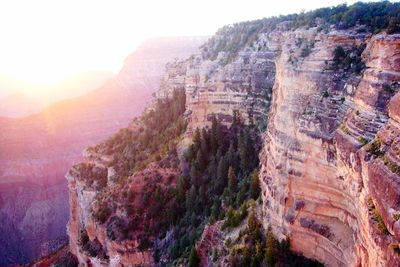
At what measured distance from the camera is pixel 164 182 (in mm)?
56000

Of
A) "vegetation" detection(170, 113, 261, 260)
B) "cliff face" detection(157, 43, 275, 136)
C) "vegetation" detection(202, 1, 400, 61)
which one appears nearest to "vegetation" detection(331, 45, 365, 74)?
"vegetation" detection(202, 1, 400, 61)

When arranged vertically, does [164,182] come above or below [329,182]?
below

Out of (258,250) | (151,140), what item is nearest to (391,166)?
(258,250)

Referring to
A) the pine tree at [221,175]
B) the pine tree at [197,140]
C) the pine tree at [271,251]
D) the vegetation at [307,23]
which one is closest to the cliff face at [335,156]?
the pine tree at [271,251]

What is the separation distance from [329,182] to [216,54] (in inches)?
1907

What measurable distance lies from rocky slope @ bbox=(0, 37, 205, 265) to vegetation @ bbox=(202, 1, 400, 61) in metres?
55.9

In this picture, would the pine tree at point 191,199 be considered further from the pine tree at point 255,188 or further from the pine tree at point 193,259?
the pine tree at point 255,188

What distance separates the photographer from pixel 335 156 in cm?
2508

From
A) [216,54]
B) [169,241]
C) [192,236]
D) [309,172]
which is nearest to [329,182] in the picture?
[309,172]

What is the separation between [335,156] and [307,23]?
29.9 m

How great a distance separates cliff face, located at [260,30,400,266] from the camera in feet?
63.5

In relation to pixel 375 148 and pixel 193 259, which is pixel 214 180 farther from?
pixel 375 148

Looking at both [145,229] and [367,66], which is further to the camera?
[145,229]

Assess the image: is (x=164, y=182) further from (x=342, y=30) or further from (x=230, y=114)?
(x=342, y=30)
